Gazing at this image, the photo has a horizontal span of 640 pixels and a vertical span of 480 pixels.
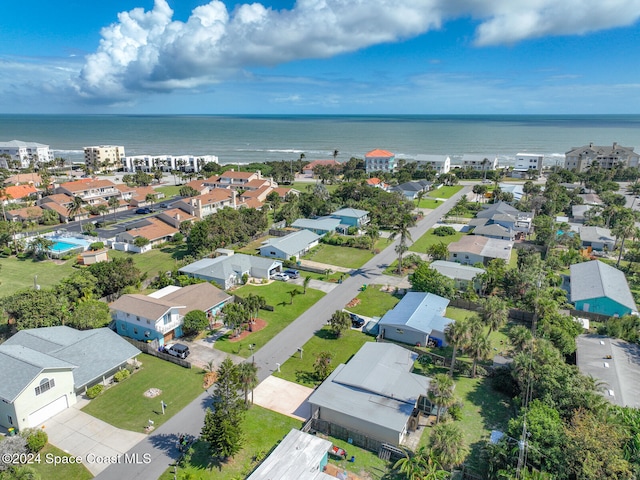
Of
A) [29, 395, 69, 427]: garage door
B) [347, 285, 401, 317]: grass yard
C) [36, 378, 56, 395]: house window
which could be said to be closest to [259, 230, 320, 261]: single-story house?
[347, 285, 401, 317]: grass yard

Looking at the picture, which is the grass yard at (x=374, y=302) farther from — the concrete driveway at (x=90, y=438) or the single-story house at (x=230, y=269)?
the concrete driveway at (x=90, y=438)

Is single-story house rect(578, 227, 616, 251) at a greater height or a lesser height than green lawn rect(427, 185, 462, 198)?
lesser

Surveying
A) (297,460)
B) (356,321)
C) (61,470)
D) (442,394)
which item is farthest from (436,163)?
(61,470)

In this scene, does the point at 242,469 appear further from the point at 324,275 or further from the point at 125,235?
the point at 125,235

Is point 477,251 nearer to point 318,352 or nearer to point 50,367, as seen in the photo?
point 318,352

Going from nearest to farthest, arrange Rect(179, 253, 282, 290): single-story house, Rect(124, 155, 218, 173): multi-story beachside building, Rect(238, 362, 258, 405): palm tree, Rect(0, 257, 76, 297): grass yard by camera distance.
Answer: Rect(238, 362, 258, 405): palm tree, Rect(179, 253, 282, 290): single-story house, Rect(0, 257, 76, 297): grass yard, Rect(124, 155, 218, 173): multi-story beachside building

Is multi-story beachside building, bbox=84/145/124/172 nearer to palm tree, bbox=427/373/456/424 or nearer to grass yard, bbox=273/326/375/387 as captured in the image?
grass yard, bbox=273/326/375/387

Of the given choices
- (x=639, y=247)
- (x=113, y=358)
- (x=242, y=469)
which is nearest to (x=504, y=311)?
(x=242, y=469)
